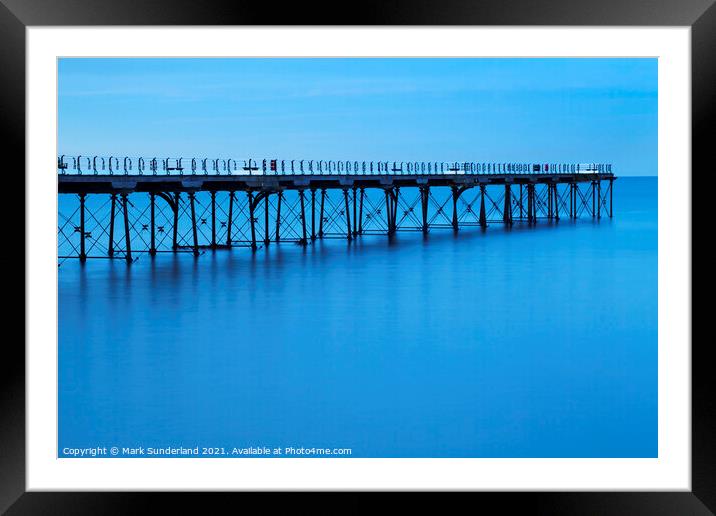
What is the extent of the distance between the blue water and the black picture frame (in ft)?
12.0

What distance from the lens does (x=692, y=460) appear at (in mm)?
5426

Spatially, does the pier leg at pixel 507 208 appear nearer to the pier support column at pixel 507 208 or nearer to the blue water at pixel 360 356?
the pier support column at pixel 507 208

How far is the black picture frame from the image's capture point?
5.21 m

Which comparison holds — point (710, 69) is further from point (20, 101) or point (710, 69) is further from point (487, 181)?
point (487, 181)

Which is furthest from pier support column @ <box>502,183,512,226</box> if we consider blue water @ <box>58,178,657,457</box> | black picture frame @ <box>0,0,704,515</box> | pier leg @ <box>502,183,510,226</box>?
black picture frame @ <box>0,0,704,515</box>

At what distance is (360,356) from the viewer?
44.9 ft
